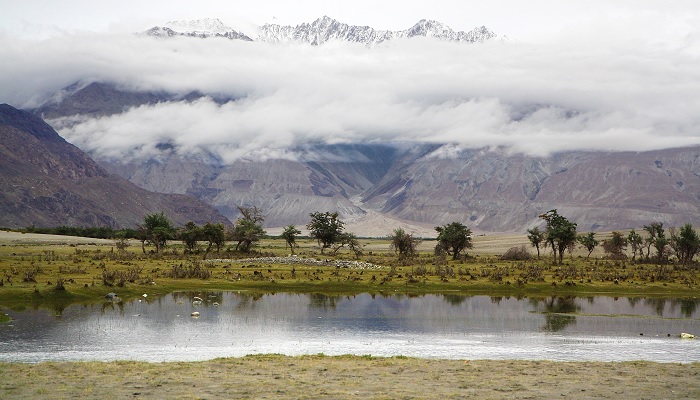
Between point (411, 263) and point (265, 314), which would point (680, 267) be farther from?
point (265, 314)

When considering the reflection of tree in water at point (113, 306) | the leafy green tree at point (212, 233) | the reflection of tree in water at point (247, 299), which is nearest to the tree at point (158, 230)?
the leafy green tree at point (212, 233)

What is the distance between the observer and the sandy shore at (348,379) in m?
31.8

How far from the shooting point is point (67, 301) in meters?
65.6

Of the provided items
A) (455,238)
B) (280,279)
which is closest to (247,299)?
(280,279)

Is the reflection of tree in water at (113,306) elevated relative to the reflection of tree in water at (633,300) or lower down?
elevated

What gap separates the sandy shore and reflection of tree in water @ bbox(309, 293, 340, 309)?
30604 millimetres

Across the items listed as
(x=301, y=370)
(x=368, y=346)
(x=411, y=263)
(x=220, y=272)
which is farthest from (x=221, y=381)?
(x=411, y=263)

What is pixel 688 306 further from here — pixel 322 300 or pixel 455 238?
pixel 455 238

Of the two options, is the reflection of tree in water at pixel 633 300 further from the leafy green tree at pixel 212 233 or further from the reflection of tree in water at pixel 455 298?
the leafy green tree at pixel 212 233

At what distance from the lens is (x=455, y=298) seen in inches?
3243

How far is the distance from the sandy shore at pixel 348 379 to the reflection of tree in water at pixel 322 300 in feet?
100

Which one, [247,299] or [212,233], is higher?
[212,233]

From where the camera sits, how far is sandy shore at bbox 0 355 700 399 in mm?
31828

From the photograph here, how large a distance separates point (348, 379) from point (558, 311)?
41.6 meters
